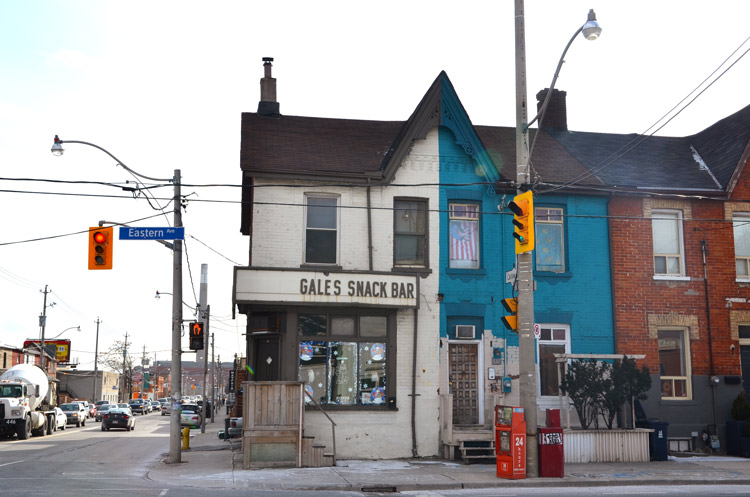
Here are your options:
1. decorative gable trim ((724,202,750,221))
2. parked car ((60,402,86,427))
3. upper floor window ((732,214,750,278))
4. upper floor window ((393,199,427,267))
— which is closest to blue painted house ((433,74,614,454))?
upper floor window ((393,199,427,267))

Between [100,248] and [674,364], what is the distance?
50.1 ft

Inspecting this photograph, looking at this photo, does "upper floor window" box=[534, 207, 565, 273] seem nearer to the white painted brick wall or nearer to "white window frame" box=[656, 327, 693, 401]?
the white painted brick wall

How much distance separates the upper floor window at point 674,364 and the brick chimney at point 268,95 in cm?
1320

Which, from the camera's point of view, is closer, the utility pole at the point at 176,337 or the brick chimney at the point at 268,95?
the utility pole at the point at 176,337

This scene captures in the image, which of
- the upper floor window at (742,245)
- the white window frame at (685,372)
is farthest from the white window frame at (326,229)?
the upper floor window at (742,245)

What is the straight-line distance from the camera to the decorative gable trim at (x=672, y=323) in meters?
20.6

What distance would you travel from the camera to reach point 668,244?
69.9 ft

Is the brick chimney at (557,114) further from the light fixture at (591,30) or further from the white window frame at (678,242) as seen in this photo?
the light fixture at (591,30)

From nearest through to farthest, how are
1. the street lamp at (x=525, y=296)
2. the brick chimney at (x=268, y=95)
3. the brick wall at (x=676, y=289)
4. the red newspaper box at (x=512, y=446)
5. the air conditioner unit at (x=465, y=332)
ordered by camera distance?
the red newspaper box at (x=512, y=446) < the street lamp at (x=525, y=296) < the air conditioner unit at (x=465, y=332) < the brick wall at (x=676, y=289) < the brick chimney at (x=268, y=95)

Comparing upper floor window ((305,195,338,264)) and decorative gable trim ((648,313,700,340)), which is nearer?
upper floor window ((305,195,338,264))

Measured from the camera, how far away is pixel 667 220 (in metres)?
21.4

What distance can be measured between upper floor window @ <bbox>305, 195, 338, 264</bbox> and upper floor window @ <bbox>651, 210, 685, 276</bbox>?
9017 millimetres

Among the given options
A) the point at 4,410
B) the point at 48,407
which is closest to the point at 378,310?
the point at 4,410

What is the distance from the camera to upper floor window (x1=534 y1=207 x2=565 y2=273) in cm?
2072
